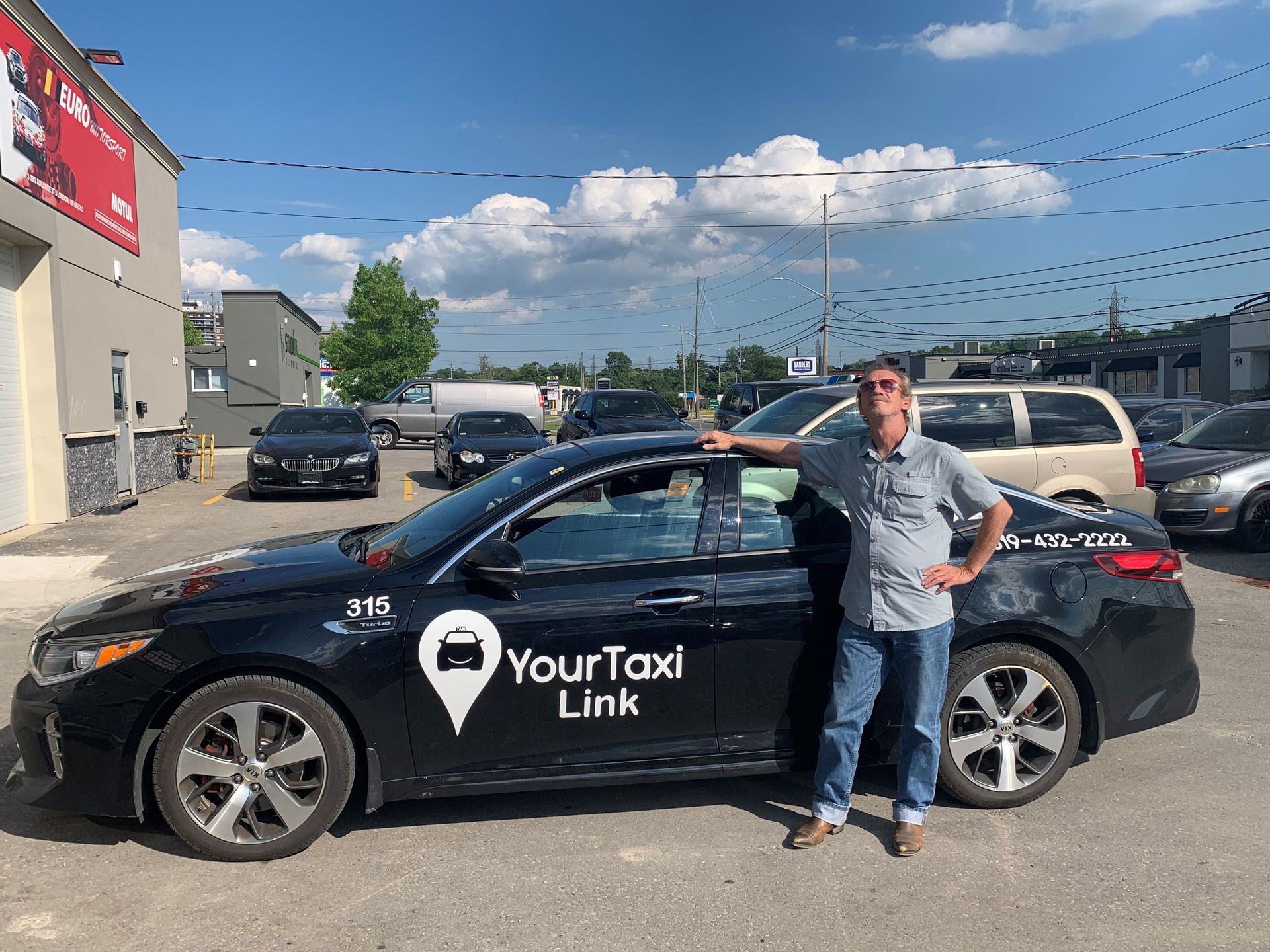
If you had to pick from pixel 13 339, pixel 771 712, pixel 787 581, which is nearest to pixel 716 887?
pixel 771 712

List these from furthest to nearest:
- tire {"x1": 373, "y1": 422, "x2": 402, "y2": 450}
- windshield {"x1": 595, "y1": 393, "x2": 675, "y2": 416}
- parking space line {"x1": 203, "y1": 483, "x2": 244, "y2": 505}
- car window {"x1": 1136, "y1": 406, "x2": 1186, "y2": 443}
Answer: tire {"x1": 373, "y1": 422, "x2": 402, "y2": 450} → windshield {"x1": 595, "y1": 393, "x2": 675, "y2": 416} → car window {"x1": 1136, "y1": 406, "x2": 1186, "y2": 443} → parking space line {"x1": 203, "y1": 483, "x2": 244, "y2": 505}

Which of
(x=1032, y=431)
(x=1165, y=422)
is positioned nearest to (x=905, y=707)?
(x=1032, y=431)

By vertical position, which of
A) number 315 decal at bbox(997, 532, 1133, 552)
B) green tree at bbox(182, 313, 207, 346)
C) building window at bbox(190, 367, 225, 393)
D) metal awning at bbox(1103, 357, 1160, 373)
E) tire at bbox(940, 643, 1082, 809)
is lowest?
tire at bbox(940, 643, 1082, 809)

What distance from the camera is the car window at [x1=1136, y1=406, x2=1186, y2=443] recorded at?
1600cm

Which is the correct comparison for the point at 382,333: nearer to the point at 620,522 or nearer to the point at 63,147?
the point at 63,147

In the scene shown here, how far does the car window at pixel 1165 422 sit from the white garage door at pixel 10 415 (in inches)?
659

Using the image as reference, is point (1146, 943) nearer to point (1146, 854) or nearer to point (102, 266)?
point (1146, 854)

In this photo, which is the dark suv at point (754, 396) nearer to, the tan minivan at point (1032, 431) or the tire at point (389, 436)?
the tan minivan at point (1032, 431)

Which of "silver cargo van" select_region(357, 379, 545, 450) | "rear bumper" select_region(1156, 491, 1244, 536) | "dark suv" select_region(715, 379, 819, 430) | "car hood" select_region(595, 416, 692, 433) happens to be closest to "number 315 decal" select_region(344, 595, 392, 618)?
"rear bumper" select_region(1156, 491, 1244, 536)

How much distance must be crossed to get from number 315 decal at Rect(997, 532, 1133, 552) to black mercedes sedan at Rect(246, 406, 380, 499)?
39.2ft

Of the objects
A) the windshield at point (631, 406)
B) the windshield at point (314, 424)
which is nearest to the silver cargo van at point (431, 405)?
the windshield at point (631, 406)

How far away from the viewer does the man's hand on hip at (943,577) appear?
3.58 metres

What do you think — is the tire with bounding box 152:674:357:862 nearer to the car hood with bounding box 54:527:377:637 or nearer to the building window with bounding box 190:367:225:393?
the car hood with bounding box 54:527:377:637

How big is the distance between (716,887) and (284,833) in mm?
1632
